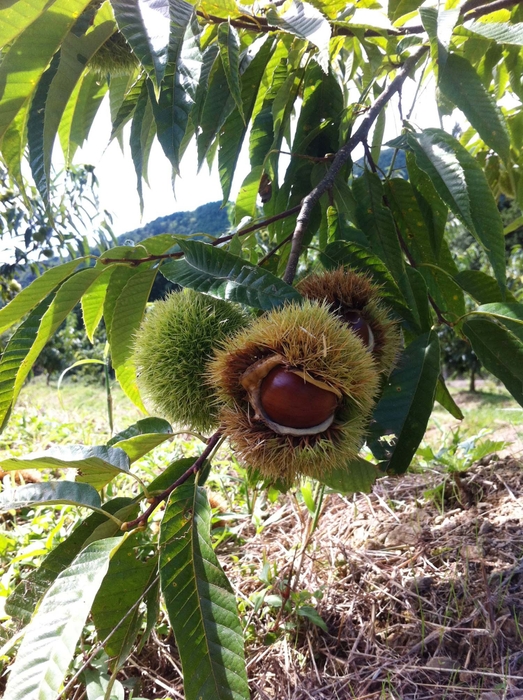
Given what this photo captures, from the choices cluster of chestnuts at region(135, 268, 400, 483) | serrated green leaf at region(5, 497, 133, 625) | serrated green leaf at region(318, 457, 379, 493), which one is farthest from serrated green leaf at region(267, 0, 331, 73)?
serrated green leaf at region(5, 497, 133, 625)

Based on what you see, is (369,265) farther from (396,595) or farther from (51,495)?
(396,595)

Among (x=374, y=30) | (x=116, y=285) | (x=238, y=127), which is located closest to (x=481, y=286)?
(x=374, y=30)

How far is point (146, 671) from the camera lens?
42.4 inches

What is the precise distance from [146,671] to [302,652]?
1.16 ft

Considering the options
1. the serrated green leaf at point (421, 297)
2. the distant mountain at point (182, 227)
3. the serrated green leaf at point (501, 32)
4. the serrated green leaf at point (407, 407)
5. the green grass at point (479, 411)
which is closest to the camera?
the serrated green leaf at point (501, 32)

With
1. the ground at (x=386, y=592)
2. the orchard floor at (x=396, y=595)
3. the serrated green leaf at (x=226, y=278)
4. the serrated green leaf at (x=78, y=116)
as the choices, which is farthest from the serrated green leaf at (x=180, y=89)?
the orchard floor at (x=396, y=595)

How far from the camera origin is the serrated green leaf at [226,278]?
2.34 ft

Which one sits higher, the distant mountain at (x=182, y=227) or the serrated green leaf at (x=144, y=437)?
the distant mountain at (x=182, y=227)

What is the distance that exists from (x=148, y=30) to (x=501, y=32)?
58 centimetres

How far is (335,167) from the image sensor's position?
960mm

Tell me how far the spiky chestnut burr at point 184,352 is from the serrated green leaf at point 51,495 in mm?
204

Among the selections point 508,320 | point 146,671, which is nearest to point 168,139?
point 508,320

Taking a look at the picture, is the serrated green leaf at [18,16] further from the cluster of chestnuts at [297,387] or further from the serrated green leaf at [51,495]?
the serrated green leaf at [51,495]

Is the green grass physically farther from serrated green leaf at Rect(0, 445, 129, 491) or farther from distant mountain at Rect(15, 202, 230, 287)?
serrated green leaf at Rect(0, 445, 129, 491)
